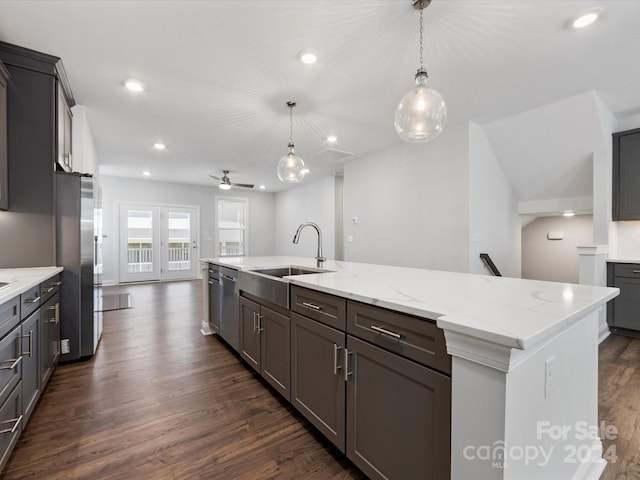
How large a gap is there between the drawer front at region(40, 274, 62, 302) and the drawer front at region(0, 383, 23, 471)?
708 millimetres

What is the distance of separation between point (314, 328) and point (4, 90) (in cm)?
296

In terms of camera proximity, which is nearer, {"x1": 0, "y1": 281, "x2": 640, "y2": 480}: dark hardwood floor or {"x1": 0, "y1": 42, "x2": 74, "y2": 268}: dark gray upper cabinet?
{"x1": 0, "y1": 281, "x2": 640, "y2": 480}: dark hardwood floor

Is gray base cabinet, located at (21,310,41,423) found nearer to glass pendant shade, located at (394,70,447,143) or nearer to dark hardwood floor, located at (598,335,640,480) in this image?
glass pendant shade, located at (394,70,447,143)

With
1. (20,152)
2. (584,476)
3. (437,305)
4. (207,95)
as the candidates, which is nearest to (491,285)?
(437,305)

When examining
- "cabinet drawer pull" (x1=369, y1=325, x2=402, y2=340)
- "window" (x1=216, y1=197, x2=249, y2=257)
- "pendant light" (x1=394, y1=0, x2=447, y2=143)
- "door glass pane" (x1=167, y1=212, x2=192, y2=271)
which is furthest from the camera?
"window" (x1=216, y1=197, x2=249, y2=257)

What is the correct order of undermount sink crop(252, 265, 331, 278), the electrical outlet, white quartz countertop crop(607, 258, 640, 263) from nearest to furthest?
1. the electrical outlet
2. undermount sink crop(252, 265, 331, 278)
3. white quartz countertop crop(607, 258, 640, 263)

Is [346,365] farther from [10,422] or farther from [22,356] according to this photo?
[22,356]

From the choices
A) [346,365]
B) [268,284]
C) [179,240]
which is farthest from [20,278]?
[179,240]

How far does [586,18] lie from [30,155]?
430 centimetres

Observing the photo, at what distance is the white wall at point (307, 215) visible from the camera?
7.03 meters

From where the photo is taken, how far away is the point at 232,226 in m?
8.87

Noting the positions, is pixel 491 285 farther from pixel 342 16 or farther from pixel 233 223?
pixel 233 223

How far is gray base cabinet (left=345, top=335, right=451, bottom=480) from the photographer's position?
3.42 feet

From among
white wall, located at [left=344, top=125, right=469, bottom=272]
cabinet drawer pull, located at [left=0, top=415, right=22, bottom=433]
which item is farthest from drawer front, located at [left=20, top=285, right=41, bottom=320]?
white wall, located at [left=344, top=125, right=469, bottom=272]
